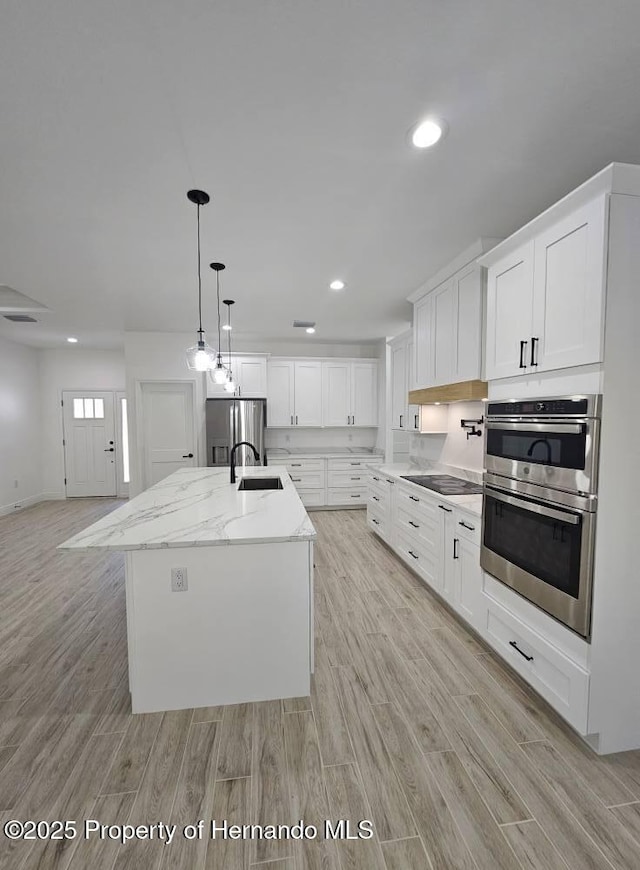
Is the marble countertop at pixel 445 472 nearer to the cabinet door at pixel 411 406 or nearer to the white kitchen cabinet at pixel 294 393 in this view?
the cabinet door at pixel 411 406

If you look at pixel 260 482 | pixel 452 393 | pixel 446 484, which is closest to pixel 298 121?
pixel 452 393

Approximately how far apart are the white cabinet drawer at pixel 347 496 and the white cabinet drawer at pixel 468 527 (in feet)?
10.8

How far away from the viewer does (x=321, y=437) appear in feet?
20.9

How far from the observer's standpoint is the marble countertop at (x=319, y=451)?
5.93 metres

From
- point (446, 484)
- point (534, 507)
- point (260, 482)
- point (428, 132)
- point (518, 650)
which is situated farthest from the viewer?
point (260, 482)

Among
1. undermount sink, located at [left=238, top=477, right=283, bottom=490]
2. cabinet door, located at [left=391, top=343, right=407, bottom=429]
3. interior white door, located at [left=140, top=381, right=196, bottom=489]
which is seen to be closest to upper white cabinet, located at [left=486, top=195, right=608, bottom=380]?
undermount sink, located at [left=238, top=477, right=283, bottom=490]

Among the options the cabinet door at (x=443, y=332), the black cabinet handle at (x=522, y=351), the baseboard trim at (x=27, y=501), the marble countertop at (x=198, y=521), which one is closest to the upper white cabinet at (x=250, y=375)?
the marble countertop at (x=198, y=521)

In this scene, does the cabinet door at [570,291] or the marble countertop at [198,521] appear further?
the marble countertop at [198,521]

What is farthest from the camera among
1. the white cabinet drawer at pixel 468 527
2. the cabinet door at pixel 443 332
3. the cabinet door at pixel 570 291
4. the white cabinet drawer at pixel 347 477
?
the white cabinet drawer at pixel 347 477

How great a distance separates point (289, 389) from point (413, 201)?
12.7 feet

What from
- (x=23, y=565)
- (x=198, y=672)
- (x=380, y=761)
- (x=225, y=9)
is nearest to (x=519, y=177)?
(x=225, y=9)

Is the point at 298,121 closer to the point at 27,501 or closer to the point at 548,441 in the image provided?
the point at 548,441

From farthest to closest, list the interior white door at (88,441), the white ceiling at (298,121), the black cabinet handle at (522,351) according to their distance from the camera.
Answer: the interior white door at (88,441) → the black cabinet handle at (522,351) → the white ceiling at (298,121)

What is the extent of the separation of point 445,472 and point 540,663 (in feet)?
7.13
